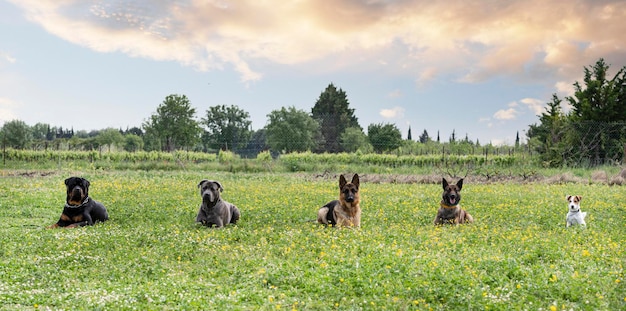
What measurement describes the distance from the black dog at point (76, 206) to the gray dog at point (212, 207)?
11.6ft

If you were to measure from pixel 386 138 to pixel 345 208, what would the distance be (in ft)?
199

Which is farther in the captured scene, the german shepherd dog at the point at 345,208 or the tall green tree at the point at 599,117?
the tall green tree at the point at 599,117

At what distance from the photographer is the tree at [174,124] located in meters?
73.6

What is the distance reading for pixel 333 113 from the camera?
96250mm

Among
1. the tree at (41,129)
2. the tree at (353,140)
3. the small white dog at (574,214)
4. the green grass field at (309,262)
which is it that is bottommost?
the green grass field at (309,262)

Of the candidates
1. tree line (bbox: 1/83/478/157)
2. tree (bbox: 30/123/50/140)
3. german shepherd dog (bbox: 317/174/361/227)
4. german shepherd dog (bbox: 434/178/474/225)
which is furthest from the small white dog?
tree (bbox: 30/123/50/140)

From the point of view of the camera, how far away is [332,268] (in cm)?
921

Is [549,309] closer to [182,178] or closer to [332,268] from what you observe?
[332,268]

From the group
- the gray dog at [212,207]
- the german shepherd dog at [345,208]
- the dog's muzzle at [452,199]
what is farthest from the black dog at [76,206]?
the dog's muzzle at [452,199]

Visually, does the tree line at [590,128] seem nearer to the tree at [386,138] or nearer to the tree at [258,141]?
the tree at [386,138]

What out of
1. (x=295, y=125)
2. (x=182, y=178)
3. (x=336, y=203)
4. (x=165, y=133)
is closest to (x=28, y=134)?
(x=165, y=133)

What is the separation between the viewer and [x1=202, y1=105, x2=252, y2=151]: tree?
91.2 metres

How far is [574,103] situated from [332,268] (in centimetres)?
5079

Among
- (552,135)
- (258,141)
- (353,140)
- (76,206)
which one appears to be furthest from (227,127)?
(76,206)
